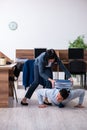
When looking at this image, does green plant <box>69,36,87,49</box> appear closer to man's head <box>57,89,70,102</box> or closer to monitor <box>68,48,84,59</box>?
monitor <box>68,48,84,59</box>

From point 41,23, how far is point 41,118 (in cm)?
500

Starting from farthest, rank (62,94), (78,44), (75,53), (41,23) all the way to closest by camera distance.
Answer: (41,23)
(78,44)
(75,53)
(62,94)

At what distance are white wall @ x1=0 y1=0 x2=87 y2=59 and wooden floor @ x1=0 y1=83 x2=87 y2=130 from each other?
390 cm

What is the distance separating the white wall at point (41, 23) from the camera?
28.0 feet

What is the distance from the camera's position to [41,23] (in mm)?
8594

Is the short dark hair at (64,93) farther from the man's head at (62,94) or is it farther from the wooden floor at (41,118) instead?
the wooden floor at (41,118)

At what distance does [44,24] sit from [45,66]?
4007mm

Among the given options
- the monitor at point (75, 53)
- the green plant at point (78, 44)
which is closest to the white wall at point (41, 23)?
the green plant at point (78, 44)

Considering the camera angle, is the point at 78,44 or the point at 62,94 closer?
the point at 62,94

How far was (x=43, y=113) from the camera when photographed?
4.30 m

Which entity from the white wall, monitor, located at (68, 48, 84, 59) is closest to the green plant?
the white wall

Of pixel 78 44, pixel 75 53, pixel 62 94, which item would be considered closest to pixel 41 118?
pixel 62 94

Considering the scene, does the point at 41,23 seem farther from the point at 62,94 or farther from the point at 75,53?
the point at 62,94

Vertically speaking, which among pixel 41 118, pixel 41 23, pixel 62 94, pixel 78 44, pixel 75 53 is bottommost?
pixel 41 118
